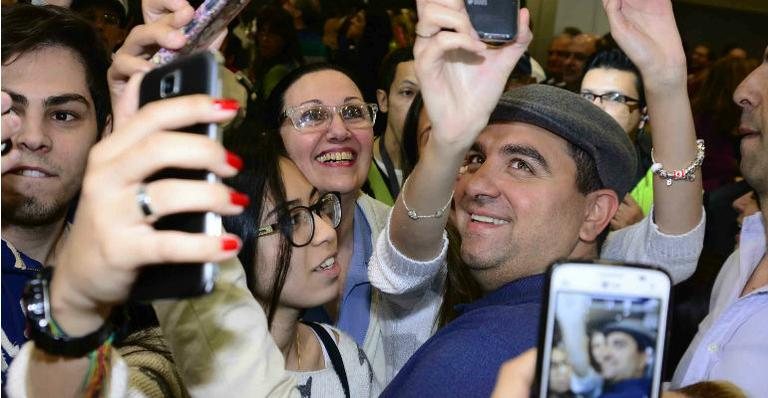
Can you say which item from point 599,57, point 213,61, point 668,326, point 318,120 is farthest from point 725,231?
point 213,61

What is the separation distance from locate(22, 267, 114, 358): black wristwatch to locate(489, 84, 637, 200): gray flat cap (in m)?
1.25

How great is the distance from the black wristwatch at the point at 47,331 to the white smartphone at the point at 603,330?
49 centimetres

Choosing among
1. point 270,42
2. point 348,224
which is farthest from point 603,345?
point 270,42

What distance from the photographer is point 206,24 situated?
1.05m

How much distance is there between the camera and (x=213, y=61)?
849mm

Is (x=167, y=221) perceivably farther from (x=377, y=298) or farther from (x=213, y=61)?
(x=377, y=298)

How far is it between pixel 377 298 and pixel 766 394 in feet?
3.43

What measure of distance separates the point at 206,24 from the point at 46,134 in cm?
96

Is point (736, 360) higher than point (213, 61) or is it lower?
lower

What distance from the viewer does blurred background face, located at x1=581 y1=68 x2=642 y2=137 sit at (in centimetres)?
355

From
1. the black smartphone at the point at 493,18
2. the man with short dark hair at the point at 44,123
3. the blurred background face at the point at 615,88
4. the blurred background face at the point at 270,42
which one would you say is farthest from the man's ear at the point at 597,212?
the blurred background face at the point at 270,42

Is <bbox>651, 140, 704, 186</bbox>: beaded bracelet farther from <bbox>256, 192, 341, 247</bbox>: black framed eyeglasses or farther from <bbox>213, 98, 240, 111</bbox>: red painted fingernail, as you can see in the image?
<bbox>213, 98, 240, 111</bbox>: red painted fingernail

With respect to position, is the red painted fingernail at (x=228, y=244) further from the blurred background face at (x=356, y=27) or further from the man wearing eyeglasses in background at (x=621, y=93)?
the blurred background face at (x=356, y=27)

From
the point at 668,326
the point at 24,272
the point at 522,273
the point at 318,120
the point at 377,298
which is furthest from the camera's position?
the point at 318,120
